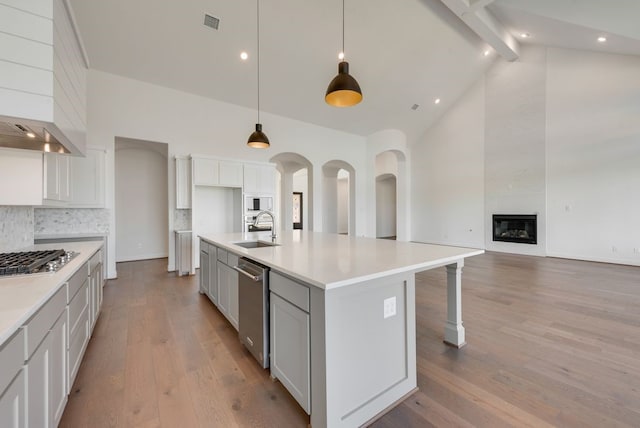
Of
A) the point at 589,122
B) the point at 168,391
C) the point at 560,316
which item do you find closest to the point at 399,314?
the point at 168,391

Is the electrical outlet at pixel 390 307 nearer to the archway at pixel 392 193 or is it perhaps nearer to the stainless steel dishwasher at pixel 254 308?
the stainless steel dishwasher at pixel 254 308

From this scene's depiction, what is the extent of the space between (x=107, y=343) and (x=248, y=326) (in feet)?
4.72

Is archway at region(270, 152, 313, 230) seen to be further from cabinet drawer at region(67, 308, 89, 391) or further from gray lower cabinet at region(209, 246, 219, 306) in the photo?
cabinet drawer at region(67, 308, 89, 391)

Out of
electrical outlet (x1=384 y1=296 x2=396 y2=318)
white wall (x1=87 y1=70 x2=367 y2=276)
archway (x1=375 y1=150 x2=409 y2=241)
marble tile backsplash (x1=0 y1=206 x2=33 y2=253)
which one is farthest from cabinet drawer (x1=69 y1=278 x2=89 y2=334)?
archway (x1=375 y1=150 x2=409 y2=241)

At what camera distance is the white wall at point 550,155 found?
526 centimetres

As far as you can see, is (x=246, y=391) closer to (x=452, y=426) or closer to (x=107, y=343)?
(x=452, y=426)

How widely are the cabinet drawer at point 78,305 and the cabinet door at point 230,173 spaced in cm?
348

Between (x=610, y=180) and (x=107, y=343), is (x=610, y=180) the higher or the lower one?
the higher one

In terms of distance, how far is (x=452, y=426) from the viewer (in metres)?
1.46

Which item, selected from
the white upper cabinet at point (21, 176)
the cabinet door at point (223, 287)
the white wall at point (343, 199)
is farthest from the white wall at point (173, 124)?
the white wall at point (343, 199)

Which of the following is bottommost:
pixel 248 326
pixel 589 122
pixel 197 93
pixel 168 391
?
pixel 168 391

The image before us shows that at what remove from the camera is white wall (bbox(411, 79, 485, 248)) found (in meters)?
7.56

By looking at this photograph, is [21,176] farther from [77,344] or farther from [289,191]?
[289,191]

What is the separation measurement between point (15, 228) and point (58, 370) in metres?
2.11
